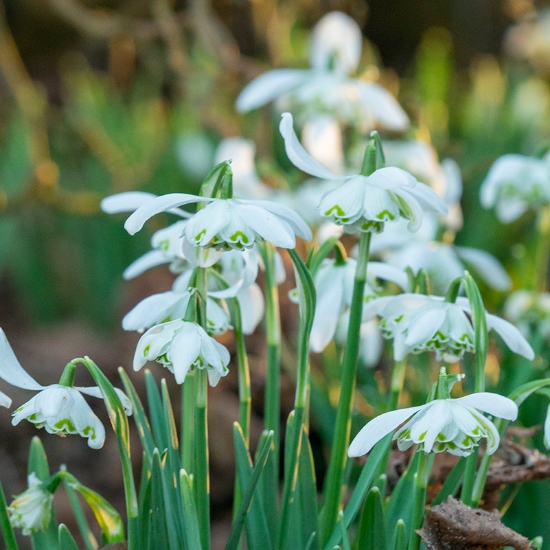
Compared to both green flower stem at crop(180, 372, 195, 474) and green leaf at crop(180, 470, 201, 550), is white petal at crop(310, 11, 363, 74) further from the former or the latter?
green leaf at crop(180, 470, 201, 550)

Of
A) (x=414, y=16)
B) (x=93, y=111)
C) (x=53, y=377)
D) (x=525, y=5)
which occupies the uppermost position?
(x=414, y=16)

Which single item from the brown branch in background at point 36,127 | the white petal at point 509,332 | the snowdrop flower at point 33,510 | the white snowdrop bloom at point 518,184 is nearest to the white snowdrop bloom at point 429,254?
the white snowdrop bloom at point 518,184

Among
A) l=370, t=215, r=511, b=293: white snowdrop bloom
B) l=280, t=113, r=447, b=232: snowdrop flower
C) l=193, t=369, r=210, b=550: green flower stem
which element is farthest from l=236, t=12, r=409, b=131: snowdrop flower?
l=193, t=369, r=210, b=550: green flower stem

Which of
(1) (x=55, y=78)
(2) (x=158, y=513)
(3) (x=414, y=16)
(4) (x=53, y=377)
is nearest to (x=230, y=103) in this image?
(4) (x=53, y=377)

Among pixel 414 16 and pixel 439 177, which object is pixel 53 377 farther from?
pixel 414 16

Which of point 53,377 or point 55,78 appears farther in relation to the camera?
point 55,78

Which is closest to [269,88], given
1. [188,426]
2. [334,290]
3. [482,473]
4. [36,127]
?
[334,290]

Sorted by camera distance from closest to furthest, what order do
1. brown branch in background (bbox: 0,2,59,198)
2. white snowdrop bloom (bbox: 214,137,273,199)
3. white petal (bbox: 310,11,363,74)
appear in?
white snowdrop bloom (bbox: 214,137,273,199), white petal (bbox: 310,11,363,74), brown branch in background (bbox: 0,2,59,198)
